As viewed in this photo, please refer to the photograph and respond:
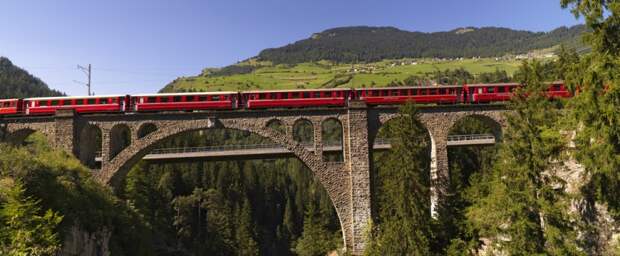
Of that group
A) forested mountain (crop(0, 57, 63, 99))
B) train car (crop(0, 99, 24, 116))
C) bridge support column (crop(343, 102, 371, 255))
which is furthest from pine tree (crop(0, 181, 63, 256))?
forested mountain (crop(0, 57, 63, 99))

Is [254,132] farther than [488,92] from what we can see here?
No

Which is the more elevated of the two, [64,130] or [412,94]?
[412,94]

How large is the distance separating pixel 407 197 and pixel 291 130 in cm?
1172

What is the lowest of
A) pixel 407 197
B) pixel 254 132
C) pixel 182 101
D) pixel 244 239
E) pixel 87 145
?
pixel 244 239

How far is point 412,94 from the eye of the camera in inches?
1375

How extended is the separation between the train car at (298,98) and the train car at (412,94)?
152 centimetres

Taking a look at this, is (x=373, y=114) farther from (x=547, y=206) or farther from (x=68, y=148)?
(x=68, y=148)

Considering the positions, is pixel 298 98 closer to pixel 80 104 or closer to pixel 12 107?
pixel 80 104

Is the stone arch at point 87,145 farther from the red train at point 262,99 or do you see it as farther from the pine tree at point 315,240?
the pine tree at point 315,240

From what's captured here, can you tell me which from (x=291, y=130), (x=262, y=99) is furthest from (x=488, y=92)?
(x=262, y=99)

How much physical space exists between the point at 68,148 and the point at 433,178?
29978mm

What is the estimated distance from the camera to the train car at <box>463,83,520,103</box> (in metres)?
35.0

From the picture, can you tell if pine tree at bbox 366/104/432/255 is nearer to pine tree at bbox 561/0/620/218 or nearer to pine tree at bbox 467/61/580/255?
pine tree at bbox 467/61/580/255

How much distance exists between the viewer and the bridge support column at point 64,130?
114 feet
